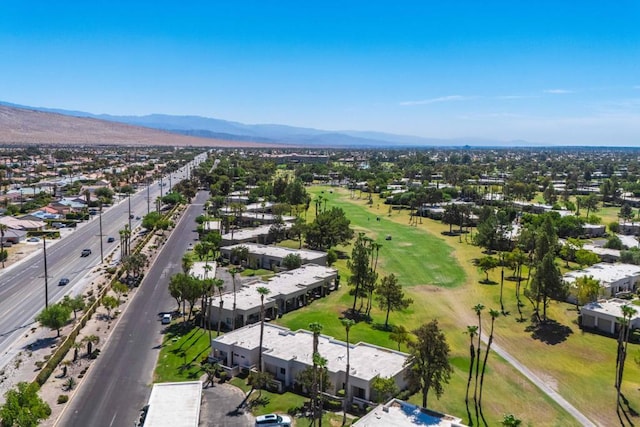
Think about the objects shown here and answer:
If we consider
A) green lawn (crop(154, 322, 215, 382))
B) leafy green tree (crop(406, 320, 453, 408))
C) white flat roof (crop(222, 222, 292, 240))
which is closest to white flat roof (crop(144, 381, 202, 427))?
green lawn (crop(154, 322, 215, 382))

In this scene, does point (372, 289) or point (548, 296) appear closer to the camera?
point (548, 296)

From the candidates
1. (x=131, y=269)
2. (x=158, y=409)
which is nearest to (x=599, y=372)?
(x=158, y=409)

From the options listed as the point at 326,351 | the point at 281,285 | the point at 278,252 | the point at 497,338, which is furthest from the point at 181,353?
the point at 278,252

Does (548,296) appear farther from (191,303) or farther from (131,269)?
(131,269)

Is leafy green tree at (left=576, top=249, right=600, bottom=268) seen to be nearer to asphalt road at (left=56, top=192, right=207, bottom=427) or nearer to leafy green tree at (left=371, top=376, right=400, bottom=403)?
leafy green tree at (left=371, top=376, right=400, bottom=403)

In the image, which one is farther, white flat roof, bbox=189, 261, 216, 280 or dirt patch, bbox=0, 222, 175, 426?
white flat roof, bbox=189, 261, 216, 280

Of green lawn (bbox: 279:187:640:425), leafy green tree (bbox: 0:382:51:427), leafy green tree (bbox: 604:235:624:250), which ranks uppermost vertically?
leafy green tree (bbox: 604:235:624:250)

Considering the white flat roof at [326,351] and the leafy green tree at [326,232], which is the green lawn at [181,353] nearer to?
the white flat roof at [326,351]
